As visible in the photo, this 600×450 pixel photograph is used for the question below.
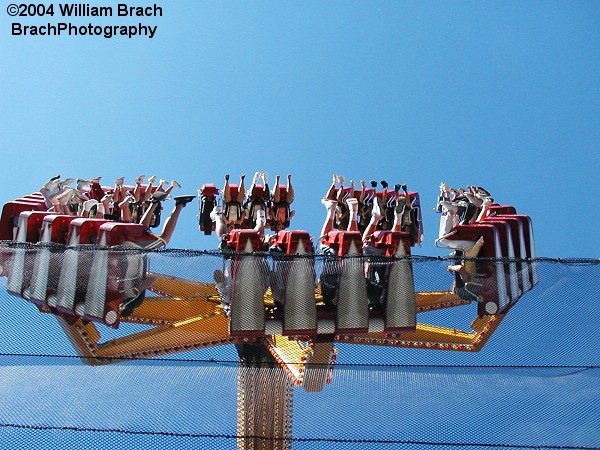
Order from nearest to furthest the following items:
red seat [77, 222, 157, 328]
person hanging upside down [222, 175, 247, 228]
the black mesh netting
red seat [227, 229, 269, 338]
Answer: the black mesh netting, red seat [77, 222, 157, 328], red seat [227, 229, 269, 338], person hanging upside down [222, 175, 247, 228]

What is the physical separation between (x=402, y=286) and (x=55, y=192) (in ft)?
19.0

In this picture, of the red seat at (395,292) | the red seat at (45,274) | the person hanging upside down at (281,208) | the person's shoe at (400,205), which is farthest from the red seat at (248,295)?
the person hanging upside down at (281,208)

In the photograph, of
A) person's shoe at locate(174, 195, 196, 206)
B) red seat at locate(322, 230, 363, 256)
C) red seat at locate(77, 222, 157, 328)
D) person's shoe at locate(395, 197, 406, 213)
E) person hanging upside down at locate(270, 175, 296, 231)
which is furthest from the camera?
person hanging upside down at locate(270, 175, 296, 231)

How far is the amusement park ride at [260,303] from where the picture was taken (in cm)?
598

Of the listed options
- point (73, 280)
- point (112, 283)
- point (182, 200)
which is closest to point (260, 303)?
point (112, 283)

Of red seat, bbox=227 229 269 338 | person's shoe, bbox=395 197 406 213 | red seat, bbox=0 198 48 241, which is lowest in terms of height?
red seat, bbox=227 229 269 338

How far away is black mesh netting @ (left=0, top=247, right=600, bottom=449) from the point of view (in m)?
5.35

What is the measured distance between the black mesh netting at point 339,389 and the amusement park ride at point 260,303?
0.20 feet

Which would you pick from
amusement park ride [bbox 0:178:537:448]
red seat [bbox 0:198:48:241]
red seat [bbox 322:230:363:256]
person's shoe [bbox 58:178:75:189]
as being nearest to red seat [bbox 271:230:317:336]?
amusement park ride [bbox 0:178:537:448]

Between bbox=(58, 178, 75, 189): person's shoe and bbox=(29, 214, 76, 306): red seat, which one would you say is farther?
bbox=(58, 178, 75, 189): person's shoe

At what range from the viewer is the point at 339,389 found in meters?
5.56

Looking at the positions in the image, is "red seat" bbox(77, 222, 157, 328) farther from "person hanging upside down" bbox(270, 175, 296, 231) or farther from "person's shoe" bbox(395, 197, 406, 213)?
"person hanging upside down" bbox(270, 175, 296, 231)

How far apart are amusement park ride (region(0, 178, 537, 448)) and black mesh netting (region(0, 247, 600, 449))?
6 cm

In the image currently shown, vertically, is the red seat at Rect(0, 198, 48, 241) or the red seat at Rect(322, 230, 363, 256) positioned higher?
the red seat at Rect(0, 198, 48, 241)
